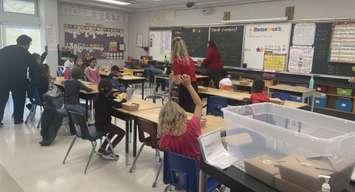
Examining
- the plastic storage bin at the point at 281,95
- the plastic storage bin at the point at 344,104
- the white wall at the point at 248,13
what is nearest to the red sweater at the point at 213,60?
the white wall at the point at 248,13

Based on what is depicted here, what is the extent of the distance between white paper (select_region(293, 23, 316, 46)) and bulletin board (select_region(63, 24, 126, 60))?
6.85 meters

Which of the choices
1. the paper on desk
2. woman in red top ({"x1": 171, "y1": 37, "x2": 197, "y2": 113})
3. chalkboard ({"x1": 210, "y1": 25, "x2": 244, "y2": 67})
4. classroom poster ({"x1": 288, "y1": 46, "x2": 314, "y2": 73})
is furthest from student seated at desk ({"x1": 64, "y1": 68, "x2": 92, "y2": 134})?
classroom poster ({"x1": 288, "y1": 46, "x2": 314, "y2": 73})

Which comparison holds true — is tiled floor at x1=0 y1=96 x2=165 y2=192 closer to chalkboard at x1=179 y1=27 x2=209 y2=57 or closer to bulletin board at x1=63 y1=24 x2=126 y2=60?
chalkboard at x1=179 y1=27 x2=209 y2=57

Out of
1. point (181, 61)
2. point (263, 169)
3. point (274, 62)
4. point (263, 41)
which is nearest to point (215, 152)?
point (263, 169)

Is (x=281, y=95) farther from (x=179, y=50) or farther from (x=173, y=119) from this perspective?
(x=173, y=119)

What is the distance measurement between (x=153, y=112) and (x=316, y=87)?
4.79 m

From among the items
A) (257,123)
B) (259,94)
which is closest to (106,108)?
(259,94)

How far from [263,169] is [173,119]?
3.69ft

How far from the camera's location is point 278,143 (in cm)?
131

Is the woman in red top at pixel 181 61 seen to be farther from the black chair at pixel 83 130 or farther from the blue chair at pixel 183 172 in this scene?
the blue chair at pixel 183 172

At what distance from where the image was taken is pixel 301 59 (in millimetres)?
6871

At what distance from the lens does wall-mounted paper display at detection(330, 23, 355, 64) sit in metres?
6.03

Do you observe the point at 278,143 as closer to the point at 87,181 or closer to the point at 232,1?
the point at 87,181

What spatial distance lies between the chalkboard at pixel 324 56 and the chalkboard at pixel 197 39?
10.9ft
